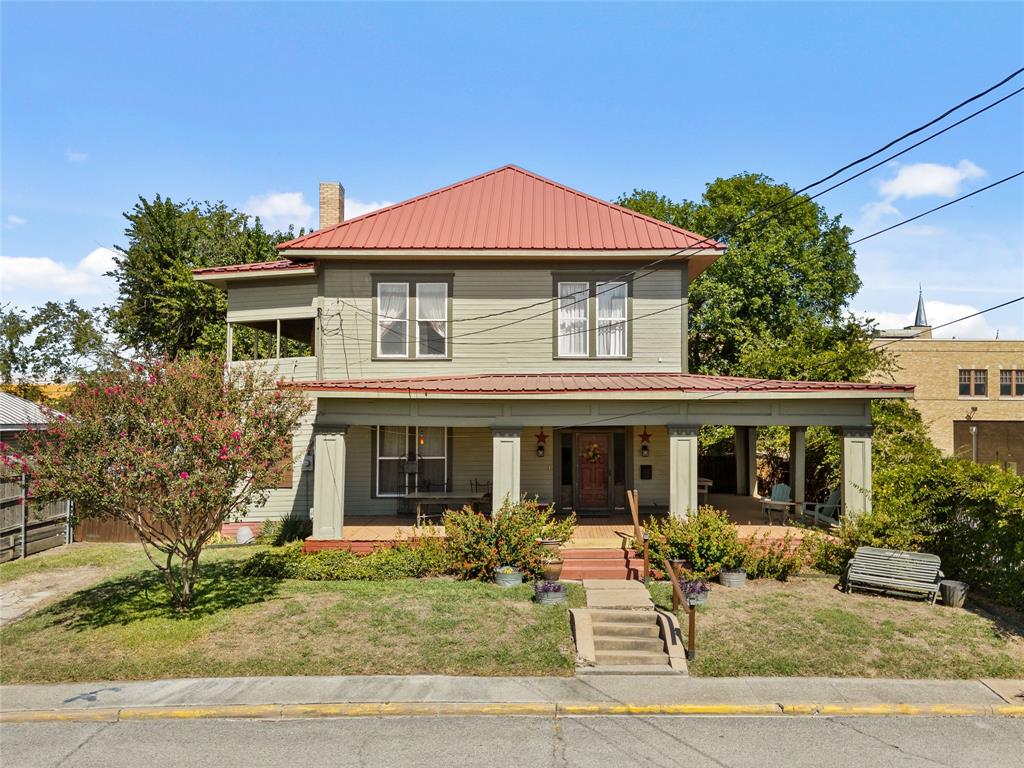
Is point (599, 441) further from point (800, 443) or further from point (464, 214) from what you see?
point (464, 214)

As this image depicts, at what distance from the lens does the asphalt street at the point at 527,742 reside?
7.74 metres

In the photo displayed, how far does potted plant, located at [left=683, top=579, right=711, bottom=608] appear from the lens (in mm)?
12195

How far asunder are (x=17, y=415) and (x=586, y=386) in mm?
14564

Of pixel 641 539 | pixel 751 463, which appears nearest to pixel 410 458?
pixel 641 539

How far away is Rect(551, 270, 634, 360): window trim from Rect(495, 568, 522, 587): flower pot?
640cm

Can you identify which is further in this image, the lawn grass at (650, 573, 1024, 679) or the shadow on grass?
the shadow on grass

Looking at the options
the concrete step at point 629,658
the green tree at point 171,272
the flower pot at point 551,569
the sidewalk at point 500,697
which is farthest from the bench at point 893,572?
the green tree at point 171,272

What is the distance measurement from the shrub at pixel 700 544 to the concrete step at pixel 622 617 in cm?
194

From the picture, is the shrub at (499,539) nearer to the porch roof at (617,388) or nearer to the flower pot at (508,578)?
the flower pot at (508,578)

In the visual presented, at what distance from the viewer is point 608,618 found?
38.1ft

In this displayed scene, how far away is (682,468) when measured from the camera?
15328mm

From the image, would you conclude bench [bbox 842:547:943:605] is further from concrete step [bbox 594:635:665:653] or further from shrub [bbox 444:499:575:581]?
shrub [bbox 444:499:575:581]

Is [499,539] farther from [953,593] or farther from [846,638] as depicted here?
[953,593]

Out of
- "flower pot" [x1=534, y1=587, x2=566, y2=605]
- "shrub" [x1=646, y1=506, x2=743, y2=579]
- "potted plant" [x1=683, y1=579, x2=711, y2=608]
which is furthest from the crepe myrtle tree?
"shrub" [x1=646, y1=506, x2=743, y2=579]
